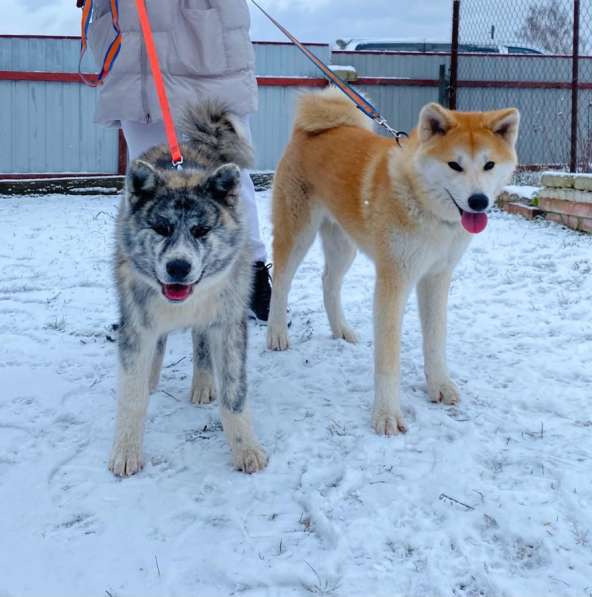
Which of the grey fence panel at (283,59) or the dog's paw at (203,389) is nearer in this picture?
the dog's paw at (203,389)

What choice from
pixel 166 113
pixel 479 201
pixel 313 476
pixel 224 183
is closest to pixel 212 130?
pixel 166 113

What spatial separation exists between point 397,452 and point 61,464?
1.19m

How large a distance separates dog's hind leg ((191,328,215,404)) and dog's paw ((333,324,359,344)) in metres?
1.04

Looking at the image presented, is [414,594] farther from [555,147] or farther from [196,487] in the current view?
[555,147]

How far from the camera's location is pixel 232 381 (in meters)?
2.42

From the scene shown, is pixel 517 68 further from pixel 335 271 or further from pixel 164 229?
pixel 164 229

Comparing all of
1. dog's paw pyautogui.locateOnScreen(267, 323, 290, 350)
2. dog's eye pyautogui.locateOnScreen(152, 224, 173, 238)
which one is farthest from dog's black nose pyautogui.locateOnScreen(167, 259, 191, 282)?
dog's paw pyautogui.locateOnScreen(267, 323, 290, 350)

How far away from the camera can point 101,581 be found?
5.66ft

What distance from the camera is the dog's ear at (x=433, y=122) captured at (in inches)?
103

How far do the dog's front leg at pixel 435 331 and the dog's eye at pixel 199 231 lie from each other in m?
1.15

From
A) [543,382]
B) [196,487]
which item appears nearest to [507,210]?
[543,382]

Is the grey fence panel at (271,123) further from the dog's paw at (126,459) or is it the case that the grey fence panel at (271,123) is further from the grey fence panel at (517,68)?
the dog's paw at (126,459)

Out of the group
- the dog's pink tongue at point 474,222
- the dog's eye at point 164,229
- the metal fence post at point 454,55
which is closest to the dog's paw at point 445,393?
the dog's pink tongue at point 474,222

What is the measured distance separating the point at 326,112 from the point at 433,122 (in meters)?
1.07
